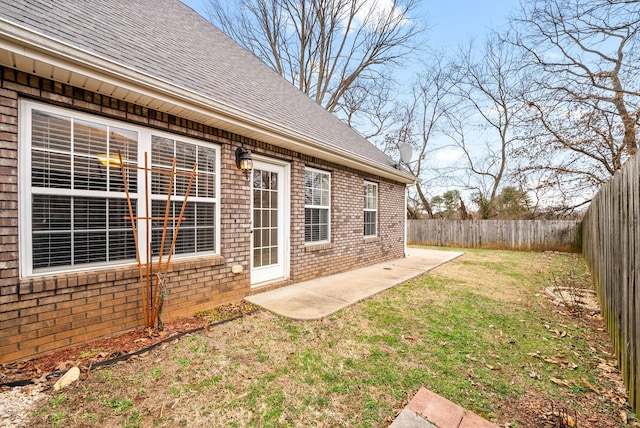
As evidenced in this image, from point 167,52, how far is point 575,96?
13397 mm

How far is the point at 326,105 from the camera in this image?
16000 mm

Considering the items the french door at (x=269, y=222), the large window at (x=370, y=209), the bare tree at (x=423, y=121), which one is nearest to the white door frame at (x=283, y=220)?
the french door at (x=269, y=222)

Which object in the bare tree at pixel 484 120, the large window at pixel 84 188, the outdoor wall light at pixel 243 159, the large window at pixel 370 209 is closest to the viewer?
the large window at pixel 84 188

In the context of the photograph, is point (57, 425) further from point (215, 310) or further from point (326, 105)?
point (326, 105)

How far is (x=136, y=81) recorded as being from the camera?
2939 millimetres

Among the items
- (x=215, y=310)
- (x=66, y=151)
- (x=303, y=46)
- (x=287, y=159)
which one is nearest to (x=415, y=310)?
(x=215, y=310)

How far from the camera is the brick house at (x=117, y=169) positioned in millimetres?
2561

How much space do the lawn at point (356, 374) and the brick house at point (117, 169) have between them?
89cm

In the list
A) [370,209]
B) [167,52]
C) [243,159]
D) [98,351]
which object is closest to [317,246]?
[243,159]

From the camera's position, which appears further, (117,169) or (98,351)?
(117,169)

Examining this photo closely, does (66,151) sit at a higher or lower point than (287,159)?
lower

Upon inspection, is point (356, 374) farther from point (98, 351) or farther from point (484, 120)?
point (484, 120)

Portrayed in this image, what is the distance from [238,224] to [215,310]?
54.4 inches

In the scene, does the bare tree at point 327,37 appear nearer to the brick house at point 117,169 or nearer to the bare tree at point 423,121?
the bare tree at point 423,121
